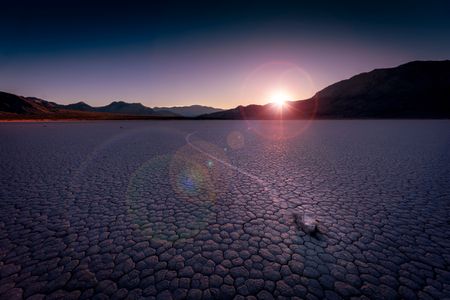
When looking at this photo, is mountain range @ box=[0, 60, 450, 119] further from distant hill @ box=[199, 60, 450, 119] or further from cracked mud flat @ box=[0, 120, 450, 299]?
cracked mud flat @ box=[0, 120, 450, 299]

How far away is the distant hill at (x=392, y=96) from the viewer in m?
86.6

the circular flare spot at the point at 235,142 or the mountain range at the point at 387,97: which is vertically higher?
the mountain range at the point at 387,97

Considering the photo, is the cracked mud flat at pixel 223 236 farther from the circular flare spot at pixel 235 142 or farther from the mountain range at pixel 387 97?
the mountain range at pixel 387 97

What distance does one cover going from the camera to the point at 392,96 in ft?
316

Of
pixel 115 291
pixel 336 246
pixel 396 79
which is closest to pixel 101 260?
pixel 115 291

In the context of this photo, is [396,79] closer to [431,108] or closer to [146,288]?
[431,108]

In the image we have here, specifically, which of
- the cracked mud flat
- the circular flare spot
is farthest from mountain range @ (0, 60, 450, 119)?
the cracked mud flat

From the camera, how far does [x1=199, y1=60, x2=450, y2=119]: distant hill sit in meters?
86.6

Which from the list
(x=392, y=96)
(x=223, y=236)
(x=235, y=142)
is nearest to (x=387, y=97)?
(x=392, y=96)

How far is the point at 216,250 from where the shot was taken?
3.15 meters

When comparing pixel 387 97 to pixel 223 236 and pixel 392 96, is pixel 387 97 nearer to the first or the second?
pixel 392 96

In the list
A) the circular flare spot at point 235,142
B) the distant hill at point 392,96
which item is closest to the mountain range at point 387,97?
the distant hill at point 392,96

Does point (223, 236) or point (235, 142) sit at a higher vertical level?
point (223, 236)

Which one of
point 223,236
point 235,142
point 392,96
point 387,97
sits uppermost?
point 392,96
